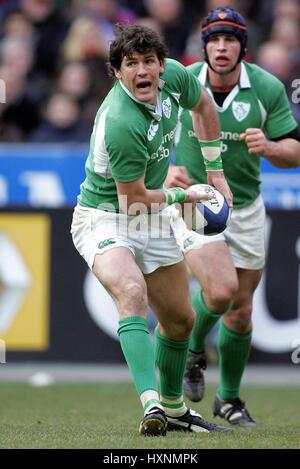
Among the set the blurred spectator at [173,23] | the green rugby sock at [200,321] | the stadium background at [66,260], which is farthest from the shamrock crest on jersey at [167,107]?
the blurred spectator at [173,23]

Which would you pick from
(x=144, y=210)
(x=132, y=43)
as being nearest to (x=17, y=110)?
(x=144, y=210)

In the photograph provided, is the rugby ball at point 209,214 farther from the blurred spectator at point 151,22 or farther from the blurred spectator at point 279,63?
the blurred spectator at point 151,22

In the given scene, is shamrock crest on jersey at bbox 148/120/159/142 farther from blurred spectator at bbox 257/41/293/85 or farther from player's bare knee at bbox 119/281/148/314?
blurred spectator at bbox 257/41/293/85

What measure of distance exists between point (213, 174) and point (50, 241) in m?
4.00

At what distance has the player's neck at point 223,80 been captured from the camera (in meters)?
7.42

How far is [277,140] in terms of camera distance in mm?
7441

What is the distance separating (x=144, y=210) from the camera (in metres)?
6.22

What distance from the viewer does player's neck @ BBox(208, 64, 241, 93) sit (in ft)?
24.3

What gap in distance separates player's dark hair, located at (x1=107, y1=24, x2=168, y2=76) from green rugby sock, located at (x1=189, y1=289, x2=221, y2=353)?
Answer: 2.14 metres

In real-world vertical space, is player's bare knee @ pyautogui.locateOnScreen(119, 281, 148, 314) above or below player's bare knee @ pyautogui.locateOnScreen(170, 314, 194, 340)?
above

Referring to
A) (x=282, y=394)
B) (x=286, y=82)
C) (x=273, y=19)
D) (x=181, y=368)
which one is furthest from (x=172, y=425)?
(x=273, y=19)

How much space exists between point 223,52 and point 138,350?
2.33 meters

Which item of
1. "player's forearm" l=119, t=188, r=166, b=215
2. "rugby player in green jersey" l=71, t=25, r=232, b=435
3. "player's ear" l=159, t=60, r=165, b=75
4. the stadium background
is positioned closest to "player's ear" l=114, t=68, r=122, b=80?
"rugby player in green jersey" l=71, t=25, r=232, b=435

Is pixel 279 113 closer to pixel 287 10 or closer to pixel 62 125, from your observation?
pixel 62 125
